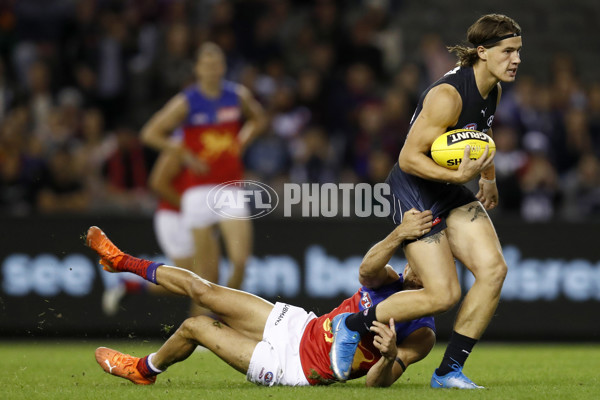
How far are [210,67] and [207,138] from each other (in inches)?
29.9

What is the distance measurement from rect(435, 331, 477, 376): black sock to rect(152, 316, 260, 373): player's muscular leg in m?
1.25

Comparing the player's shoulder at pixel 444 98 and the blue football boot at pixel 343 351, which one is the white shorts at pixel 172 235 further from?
the player's shoulder at pixel 444 98

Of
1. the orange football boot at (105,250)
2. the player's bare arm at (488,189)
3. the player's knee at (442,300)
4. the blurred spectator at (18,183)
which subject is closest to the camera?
the player's knee at (442,300)

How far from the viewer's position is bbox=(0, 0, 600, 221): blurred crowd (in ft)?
40.4

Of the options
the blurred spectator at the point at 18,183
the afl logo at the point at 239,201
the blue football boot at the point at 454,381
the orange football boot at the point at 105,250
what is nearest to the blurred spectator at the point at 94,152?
the blurred spectator at the point at 18,183

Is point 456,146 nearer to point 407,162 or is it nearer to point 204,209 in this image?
point 407,162

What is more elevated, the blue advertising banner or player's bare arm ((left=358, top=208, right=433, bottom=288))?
player's bare arm ((left=358, top=208, right=433, bottom=288))

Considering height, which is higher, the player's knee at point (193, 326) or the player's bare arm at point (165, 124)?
the player's bare arm at point (165, 124)

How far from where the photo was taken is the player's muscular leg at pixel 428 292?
21.3ft

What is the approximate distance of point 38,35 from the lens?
1495cm

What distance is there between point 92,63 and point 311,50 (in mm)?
3111

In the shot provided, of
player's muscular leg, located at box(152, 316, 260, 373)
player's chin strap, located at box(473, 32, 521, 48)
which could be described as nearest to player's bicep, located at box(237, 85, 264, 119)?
player's chin strap, located at box(473, 32, 521, 48)

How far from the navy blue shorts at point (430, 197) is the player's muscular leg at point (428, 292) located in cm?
18

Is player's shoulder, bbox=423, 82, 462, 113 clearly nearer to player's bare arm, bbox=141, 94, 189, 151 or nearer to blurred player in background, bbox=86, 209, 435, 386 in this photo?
blurred player in background, bbox=86, 209, 435, 386
